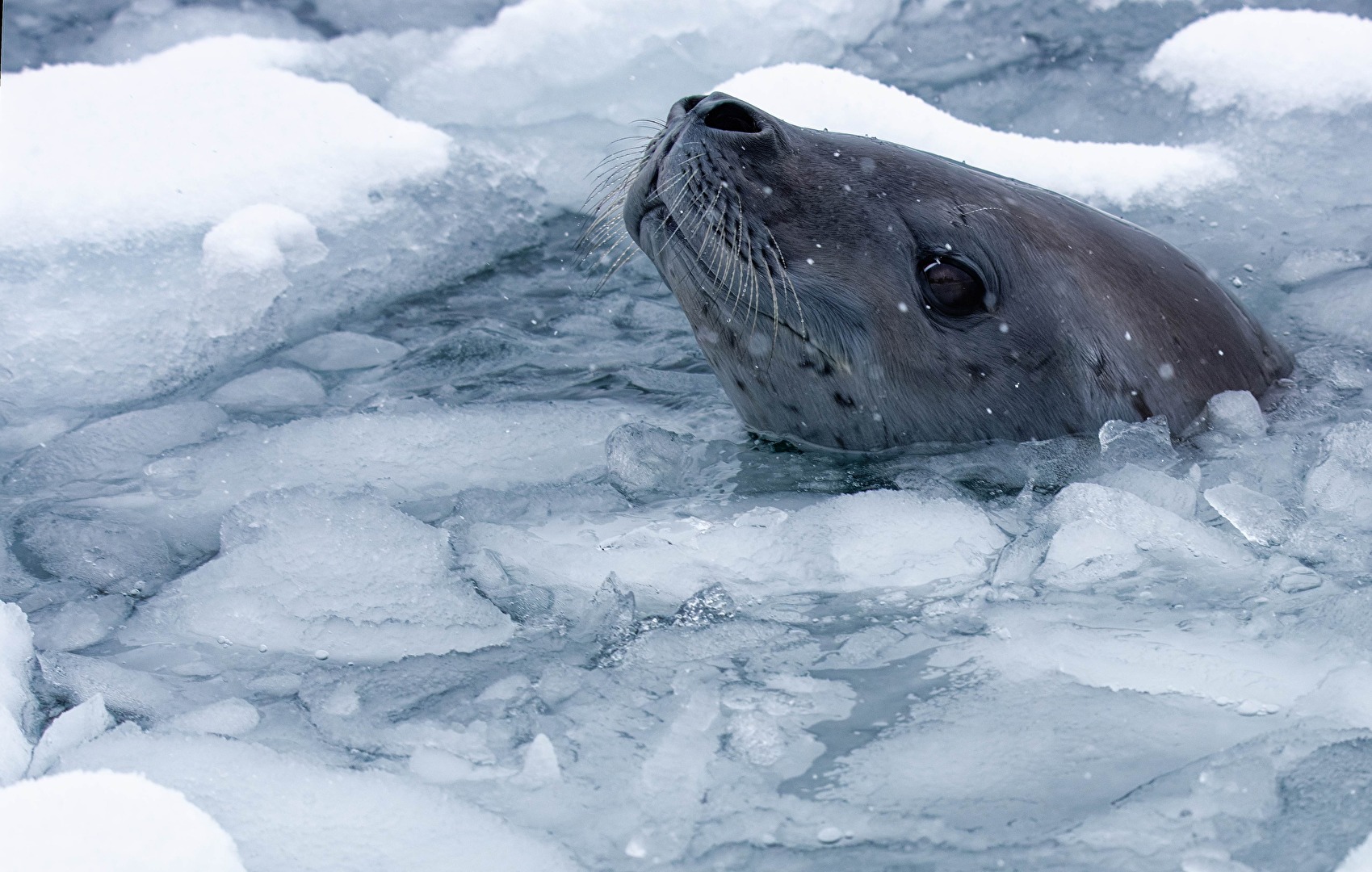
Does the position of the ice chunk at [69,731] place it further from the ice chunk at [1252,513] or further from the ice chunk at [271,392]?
the ice chunk at [1252,513]

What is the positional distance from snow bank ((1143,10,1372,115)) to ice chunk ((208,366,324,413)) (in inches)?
131

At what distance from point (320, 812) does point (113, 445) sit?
4.96ft

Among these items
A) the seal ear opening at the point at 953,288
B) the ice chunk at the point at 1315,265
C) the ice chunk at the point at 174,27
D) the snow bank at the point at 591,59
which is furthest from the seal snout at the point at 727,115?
the ice chunk at the point at 174,27

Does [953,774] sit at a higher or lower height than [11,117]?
lower

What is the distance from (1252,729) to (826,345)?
1.10 m

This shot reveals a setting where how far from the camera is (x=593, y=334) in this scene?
3.54m

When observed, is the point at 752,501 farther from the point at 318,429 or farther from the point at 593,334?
the point at 593,334

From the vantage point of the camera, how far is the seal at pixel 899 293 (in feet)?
8.17

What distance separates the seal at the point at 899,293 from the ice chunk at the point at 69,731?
1.26 meters

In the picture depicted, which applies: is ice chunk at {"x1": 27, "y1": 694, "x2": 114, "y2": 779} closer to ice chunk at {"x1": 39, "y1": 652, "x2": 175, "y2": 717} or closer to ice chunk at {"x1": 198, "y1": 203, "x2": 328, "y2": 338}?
ice chunk at {"x1": 39, "y1": 652, "x2": 175, "y2": 717}

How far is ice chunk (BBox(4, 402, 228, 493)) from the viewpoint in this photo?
105 inches

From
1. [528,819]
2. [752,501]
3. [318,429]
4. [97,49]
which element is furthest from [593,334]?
[97,49]


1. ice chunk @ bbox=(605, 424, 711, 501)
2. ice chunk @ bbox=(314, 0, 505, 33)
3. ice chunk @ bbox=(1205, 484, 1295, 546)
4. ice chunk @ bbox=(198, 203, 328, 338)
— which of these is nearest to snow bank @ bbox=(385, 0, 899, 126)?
ice chunk @ bbox=(314, 0, 505, 33)

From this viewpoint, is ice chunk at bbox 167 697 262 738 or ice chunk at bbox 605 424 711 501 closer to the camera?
ice chunk at bbox 167 697 262 738
